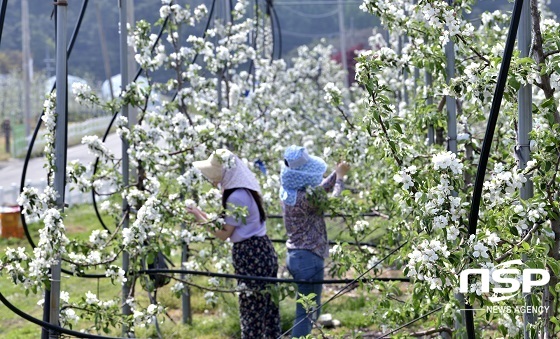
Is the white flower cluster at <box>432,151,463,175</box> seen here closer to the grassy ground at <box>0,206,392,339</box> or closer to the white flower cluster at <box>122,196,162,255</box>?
the white flower cluster at <box>122,196,162,255</box>

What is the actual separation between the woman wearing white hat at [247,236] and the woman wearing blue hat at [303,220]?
0.62 ft

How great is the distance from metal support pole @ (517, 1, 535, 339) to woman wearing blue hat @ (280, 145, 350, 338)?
2.29m

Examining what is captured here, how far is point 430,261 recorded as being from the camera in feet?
8.48

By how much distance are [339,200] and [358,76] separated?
7.25ft

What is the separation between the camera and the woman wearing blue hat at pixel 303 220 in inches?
200

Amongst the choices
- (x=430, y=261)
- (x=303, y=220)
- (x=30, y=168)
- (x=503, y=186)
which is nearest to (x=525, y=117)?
(x=503, y=186)

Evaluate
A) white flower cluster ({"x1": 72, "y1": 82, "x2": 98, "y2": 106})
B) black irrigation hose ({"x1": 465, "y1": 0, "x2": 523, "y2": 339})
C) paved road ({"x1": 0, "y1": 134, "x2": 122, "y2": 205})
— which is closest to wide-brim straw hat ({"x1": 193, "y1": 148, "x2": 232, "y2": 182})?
white flower cluster ({"x1": 72, "y1": 82, "x2": 98, "y2": 106})

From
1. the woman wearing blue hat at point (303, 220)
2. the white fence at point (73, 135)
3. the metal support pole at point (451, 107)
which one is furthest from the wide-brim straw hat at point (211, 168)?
the white fence at point (73, 135)

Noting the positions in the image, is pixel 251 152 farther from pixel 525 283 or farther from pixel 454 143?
pixel 525 283

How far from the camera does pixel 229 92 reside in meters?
6.94

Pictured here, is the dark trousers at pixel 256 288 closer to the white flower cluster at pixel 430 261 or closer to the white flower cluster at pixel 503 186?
the white flower cluster at pixel 503 186

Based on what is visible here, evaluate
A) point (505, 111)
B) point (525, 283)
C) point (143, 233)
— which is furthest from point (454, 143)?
point (143, 233)

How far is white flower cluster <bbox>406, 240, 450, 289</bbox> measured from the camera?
258 cm

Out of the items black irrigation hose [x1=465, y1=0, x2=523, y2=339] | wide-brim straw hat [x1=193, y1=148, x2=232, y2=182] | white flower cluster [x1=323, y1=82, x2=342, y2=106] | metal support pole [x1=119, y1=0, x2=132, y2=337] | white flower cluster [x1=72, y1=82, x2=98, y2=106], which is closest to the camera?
black irrigation hose [x1=465, y1=0, x2=523, y2=339]
